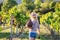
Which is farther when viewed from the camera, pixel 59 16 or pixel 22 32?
pixel 22 32

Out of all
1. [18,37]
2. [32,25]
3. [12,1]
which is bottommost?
[18,37]

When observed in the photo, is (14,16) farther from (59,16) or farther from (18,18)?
(59,16)

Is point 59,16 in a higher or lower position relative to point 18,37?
higher

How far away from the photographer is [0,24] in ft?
41.9

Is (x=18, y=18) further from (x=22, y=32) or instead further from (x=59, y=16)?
(x=59, y=16)

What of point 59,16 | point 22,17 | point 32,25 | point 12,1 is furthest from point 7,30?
point 32,25

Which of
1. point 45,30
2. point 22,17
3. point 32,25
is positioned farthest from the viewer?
point 45,30

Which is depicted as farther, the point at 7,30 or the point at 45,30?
the point at 7,30

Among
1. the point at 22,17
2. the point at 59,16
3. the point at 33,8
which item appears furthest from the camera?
the point at 33,8

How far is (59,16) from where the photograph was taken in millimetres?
8570

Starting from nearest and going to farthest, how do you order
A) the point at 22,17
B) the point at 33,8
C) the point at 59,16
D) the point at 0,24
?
the point at 59,16 < the point at 22,17 < the point at 33,8 < the point at 0,24

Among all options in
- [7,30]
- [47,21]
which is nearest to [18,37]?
[47,21]

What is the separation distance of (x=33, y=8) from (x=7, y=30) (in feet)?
5.30

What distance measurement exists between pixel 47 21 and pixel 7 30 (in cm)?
281
